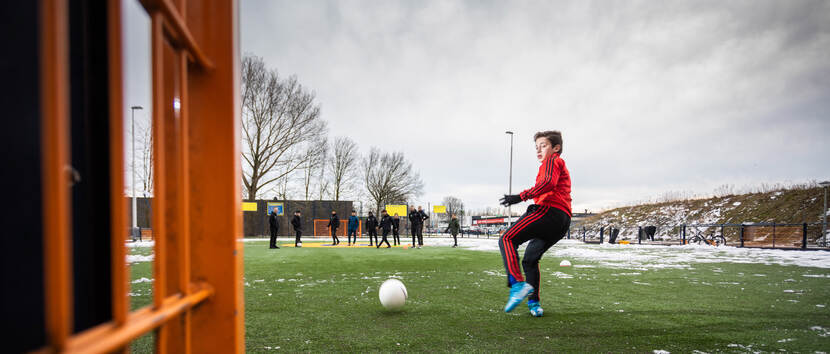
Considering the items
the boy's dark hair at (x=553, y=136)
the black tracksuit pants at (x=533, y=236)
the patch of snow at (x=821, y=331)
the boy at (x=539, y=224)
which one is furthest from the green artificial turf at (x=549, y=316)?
the boy's dark hair at (x=553, y=136)

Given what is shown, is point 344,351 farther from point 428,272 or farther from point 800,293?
point 800,293

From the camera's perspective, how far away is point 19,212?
62 cm

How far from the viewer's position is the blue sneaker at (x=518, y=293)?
3.70 metres

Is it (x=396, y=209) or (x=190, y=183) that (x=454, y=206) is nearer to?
(x=396, y=209)

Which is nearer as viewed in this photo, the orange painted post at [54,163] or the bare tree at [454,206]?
the orange painted post at [54,163]

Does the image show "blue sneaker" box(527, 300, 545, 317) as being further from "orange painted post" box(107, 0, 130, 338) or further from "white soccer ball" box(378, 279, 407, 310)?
"orange painted post" box(107, 0, 130, 338)

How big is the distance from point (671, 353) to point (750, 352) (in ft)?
1.81

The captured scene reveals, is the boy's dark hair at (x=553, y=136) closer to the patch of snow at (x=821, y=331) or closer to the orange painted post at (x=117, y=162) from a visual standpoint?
the patch of snow at (x=821, y=331)

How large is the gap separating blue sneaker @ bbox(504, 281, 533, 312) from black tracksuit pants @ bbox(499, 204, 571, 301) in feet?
0.21

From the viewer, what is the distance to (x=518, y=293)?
3744 mm

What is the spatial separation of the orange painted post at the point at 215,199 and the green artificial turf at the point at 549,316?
62.9 inches

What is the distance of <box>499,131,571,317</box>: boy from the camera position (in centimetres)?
380

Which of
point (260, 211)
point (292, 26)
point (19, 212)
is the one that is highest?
point (292, 26)

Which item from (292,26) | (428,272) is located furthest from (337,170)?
(428,272)
